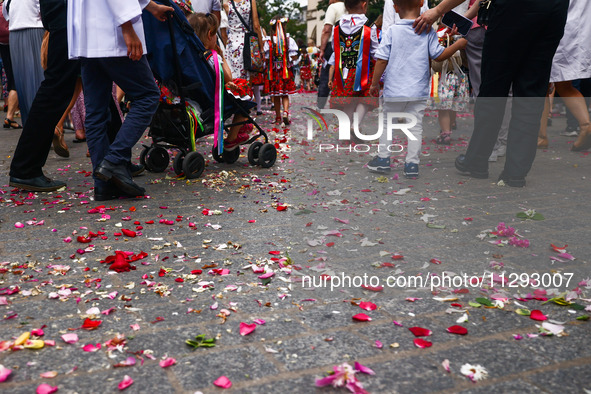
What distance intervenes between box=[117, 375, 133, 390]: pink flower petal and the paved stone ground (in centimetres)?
2

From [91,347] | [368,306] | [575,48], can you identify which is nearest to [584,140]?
[575,48]

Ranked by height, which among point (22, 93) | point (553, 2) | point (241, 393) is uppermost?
point (553, 2)

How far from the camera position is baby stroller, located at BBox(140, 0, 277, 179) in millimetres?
5082

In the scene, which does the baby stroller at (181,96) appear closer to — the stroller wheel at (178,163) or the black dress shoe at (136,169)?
the stroller wheel at (178,163)

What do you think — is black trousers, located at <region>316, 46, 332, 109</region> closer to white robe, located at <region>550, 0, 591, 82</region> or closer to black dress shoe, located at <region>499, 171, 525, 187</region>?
white robe, located at <region>550, 0, 591, 82</region>

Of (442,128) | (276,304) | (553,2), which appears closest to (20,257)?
(276,304)

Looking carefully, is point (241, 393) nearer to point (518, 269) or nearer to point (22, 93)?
point (518, 269)

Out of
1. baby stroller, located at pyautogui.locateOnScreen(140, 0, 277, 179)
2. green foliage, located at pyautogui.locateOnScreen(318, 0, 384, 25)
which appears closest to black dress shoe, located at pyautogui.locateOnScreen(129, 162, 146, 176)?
baby stroller, located at pyautogui.locateOnScreen(140, 0, 277, 179)

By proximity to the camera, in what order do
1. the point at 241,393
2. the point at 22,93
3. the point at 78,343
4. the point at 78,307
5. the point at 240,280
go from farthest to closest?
the point at 22,93 < the point at 240,280 < the point at 78,307 < the point at 78,343 < the point at 241,393

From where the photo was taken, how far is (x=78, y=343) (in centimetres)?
214

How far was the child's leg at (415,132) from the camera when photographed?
5.40 m

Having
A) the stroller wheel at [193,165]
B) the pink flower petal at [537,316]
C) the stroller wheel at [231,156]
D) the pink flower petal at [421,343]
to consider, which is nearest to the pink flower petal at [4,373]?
the pink flower petal at [421,343]

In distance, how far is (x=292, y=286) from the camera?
2707 millimetres

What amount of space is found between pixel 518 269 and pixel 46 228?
9.07 feet
